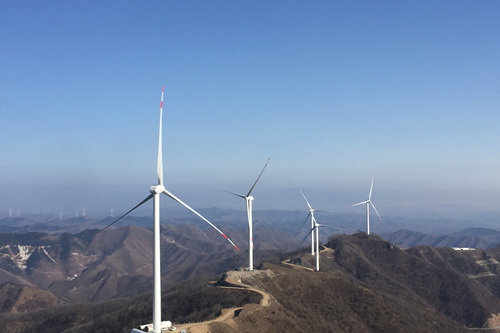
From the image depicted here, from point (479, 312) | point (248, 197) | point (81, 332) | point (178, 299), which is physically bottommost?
point (479, 312)

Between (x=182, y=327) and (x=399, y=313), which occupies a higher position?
(x=182, y=327)

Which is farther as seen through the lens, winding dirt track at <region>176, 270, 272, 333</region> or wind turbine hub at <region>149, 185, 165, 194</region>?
winding dirt track at <region>176, 270, 272, 333</region>

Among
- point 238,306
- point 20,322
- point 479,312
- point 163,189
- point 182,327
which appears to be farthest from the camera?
point 479,312

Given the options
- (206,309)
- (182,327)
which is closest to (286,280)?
(206,309)

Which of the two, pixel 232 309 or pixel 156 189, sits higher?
pixel 156 189

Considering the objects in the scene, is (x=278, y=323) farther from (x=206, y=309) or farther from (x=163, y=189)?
(x=163, y=189)

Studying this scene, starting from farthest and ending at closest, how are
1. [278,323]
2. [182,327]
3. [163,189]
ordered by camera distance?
[278,323] < [182,327] < [163,189]

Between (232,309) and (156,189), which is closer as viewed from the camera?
(156,189)

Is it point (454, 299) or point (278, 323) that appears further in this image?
point (454, 299)

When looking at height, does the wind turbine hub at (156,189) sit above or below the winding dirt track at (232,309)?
above

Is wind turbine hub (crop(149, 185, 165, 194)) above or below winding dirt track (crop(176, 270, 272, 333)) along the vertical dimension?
above

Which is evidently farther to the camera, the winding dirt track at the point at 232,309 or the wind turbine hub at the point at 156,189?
the winding dirt track at the point at 232,309
